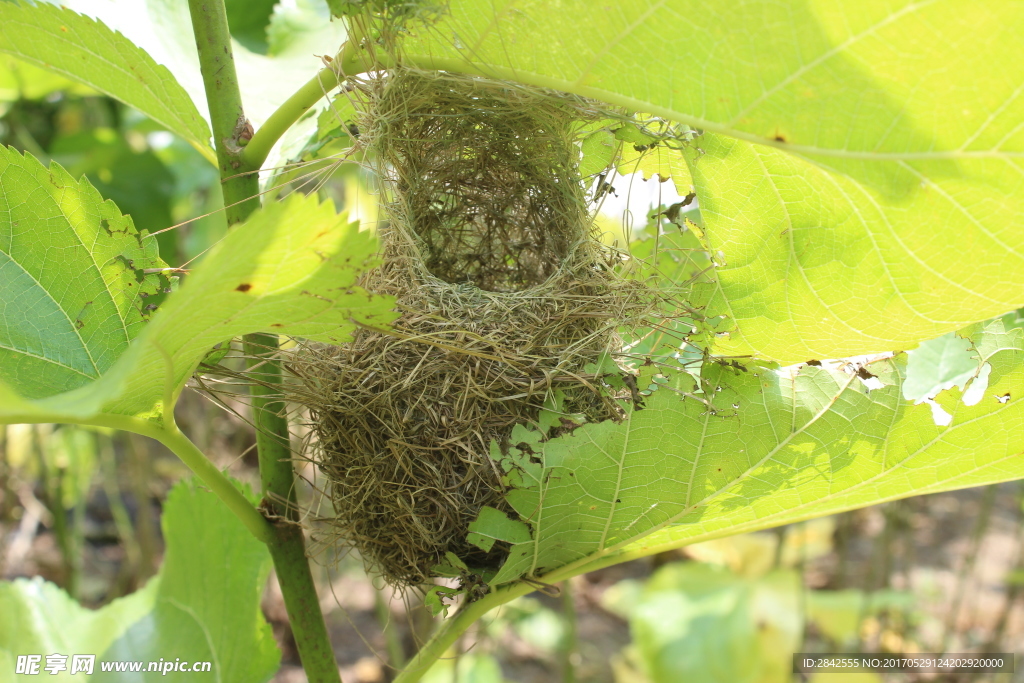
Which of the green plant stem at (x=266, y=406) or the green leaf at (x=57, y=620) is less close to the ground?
the green plant stem at (x=266, y=406)

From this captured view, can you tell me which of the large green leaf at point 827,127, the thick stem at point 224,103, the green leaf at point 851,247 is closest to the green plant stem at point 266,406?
the thick stem at point 224,103

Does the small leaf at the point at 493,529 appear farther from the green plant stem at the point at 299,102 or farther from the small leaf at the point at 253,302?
the green plant stem at the point at 299,102

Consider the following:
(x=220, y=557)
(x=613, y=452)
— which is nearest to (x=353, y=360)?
(x=613, y=452)

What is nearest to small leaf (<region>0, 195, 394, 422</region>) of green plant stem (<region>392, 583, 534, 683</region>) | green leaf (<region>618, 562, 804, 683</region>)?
green plant stem (<region>392, 583, 534, 683</region>)

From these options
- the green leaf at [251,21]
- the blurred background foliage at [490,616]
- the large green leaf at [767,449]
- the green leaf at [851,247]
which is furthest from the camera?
the blurred background foliage at [490,616]

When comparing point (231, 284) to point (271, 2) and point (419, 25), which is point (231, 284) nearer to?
point (419, 25)

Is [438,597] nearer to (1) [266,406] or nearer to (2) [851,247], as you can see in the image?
(1) [266,406]

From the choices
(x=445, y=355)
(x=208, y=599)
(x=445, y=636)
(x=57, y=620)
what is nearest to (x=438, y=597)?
(x=445, y=636)
